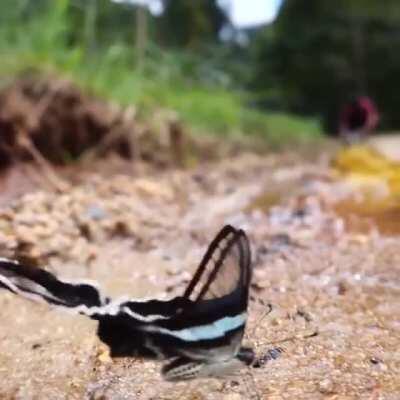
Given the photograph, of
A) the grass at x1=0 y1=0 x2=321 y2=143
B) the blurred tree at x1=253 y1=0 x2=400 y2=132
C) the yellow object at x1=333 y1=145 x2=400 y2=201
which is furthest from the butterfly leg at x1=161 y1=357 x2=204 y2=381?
the blurred tree at x1=253 y1=0 x2=400 y2=132

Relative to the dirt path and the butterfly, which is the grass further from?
the butterfly

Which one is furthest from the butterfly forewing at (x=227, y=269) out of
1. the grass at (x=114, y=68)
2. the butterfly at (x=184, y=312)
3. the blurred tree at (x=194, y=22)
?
the blurred tree at (x=194, y=22)

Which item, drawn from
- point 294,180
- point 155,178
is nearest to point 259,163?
point 294,180

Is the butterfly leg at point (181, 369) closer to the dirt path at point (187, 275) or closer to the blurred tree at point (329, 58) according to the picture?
the dirt path at point (187, 275)

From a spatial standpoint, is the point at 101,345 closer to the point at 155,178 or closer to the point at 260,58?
the point at 155,178

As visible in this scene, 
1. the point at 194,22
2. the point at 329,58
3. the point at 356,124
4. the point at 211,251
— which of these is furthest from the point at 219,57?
the point at 211,251
